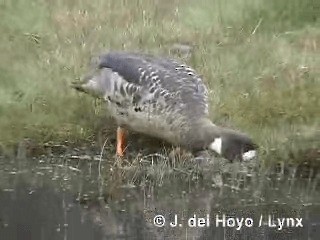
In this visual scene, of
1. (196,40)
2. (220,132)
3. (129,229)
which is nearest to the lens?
(129,229)

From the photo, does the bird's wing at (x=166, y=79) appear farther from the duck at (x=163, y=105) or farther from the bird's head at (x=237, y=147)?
the bird's head at (x=237, y=147)

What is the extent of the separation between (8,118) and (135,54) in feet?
1.81

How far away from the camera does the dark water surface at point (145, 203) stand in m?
3.02

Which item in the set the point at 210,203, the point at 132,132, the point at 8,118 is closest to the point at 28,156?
the point at 8,118

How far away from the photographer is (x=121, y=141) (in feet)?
10.7

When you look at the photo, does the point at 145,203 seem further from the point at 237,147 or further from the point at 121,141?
the point at 237,147

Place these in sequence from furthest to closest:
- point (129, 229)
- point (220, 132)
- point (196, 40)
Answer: point (196, 40), point (220, 132), point (129, 229)

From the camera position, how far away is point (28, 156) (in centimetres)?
324

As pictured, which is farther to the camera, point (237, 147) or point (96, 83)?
point (96, 83)

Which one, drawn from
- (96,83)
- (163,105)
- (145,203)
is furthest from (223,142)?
(96,83)

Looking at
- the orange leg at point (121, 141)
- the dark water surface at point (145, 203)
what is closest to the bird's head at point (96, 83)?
the orange leg at point (121, 141)

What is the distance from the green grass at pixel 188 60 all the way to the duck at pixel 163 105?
9 centimetres

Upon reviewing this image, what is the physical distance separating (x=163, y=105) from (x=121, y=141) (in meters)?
0.21

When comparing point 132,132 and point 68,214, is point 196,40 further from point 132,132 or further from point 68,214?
point 68,214
